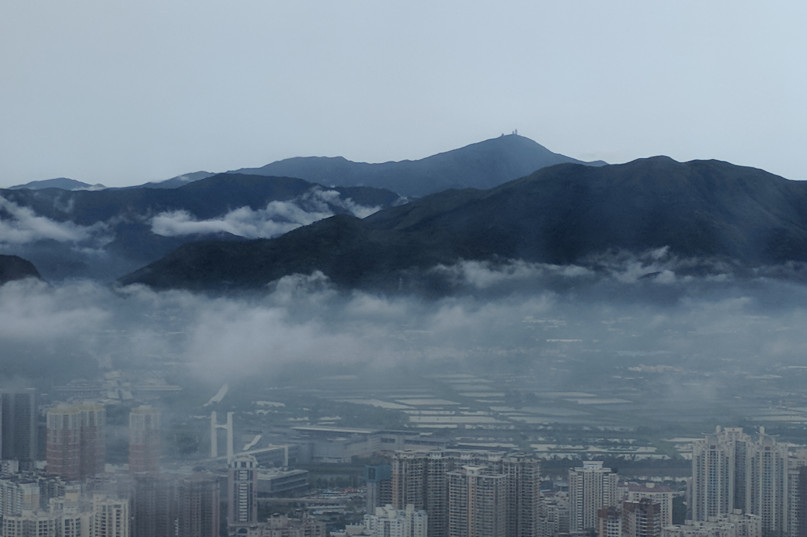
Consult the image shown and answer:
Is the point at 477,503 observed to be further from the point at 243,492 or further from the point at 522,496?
the point at 243,492

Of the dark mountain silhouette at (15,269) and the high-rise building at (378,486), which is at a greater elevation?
the dark mountain silhouette at (15,269)

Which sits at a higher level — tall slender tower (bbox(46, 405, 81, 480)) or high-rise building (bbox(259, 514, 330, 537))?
tall slender tower (bbox(46, 405, 81, 480))

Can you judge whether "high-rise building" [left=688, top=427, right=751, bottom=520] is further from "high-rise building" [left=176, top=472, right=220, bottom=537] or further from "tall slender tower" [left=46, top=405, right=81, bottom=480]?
"tall slender tower" [left=46, top=405, right=81, bottom=480]

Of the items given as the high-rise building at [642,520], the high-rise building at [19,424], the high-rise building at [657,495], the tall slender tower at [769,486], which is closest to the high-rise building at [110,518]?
the high-rise building at [19,424]

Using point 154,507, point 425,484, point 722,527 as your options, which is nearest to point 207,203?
point 425,484

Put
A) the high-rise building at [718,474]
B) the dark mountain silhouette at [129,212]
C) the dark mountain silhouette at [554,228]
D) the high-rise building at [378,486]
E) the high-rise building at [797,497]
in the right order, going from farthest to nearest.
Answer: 1. the dark mountain silhouette at [554,228]
2. the dark mountain silhouette at [129,212]
3. the high-rise building at [718,474]
4. the high-rise building at [797,497]
5. the high-rise building at [378,486]

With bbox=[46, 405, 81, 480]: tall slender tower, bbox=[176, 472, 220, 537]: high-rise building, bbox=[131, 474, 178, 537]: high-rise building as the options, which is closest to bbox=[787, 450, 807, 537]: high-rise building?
bbox=[176, 472, 220, 537]: high-rise building

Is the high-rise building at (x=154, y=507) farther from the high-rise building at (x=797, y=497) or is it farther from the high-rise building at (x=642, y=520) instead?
the high-rise building at (x=797, y=497)
